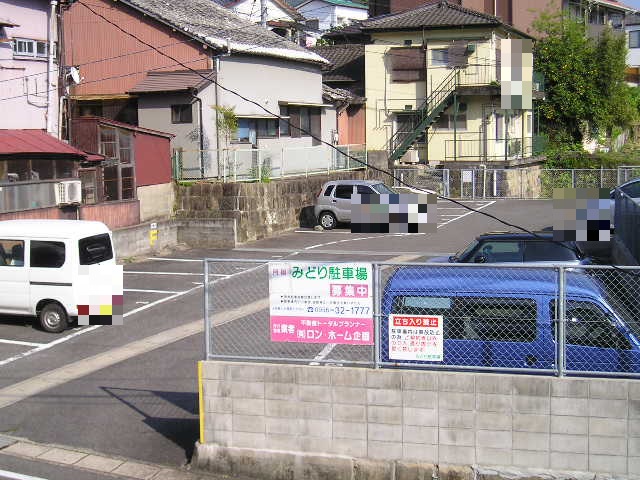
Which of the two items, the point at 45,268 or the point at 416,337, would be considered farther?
the point at 45,268

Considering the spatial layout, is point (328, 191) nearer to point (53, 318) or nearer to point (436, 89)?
point (53, 318)

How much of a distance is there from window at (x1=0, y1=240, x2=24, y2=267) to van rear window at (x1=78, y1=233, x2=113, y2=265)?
1.05m

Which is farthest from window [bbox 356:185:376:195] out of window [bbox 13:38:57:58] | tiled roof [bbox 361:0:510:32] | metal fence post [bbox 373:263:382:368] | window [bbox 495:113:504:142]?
metal fence post [bbox 373:263:382:368]

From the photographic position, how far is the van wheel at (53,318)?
13.1 meters

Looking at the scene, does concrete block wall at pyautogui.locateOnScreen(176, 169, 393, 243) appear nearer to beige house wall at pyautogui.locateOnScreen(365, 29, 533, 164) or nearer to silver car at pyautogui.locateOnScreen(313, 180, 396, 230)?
silver car at pyautogui.locateOnScreen(313, 180, 396, 230)

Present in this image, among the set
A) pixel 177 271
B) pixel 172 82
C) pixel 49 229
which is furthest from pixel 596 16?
pixel 49 229

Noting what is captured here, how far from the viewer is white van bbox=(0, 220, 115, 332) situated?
13039 mm

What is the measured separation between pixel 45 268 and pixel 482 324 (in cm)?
861

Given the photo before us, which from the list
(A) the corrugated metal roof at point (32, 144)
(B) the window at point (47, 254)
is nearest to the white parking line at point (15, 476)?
(B) the window at point (47, 254)

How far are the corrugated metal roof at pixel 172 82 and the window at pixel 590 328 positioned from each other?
18.1 meters

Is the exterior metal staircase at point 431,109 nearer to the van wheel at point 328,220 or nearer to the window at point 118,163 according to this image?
the van wheel at point 328,220

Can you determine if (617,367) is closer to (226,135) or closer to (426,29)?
(226,135)

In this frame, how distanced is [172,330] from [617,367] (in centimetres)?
791

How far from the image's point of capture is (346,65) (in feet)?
129
